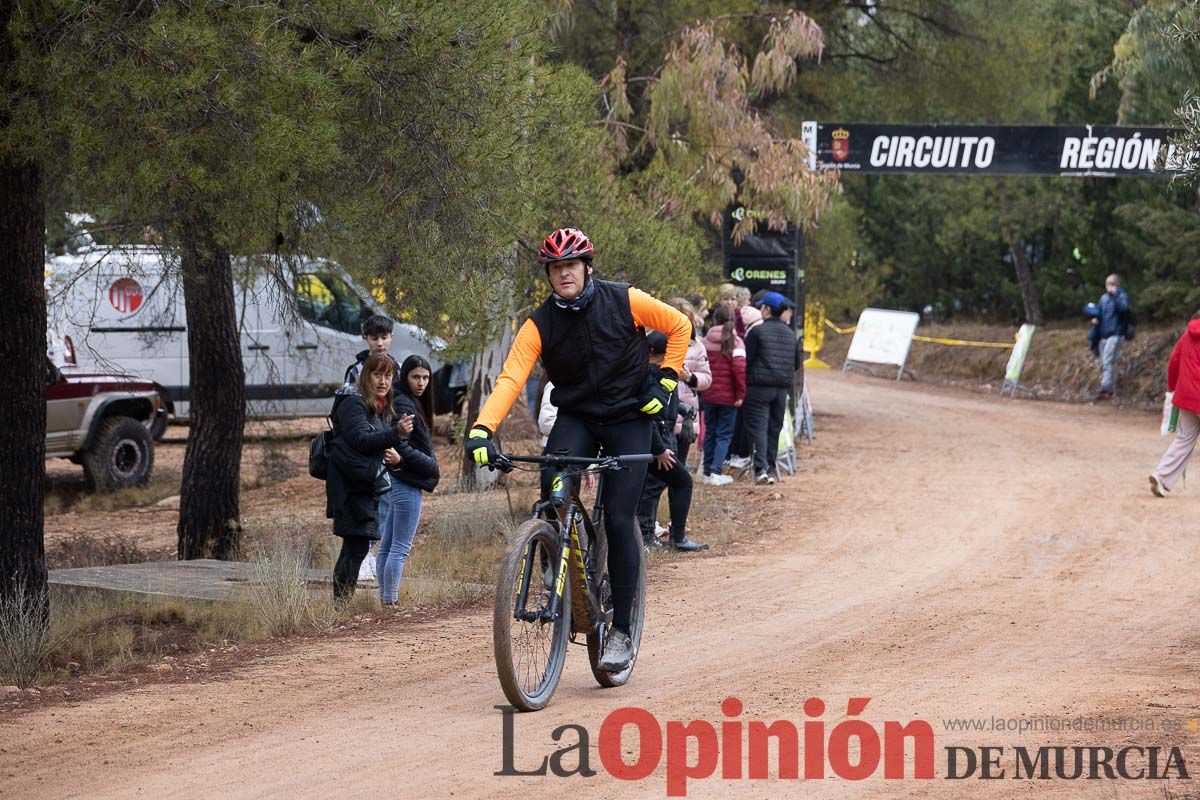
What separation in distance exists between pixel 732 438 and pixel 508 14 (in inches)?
335

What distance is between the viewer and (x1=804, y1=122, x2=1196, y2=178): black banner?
20.9 meters

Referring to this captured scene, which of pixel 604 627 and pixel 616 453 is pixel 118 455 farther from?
pixel 616 453

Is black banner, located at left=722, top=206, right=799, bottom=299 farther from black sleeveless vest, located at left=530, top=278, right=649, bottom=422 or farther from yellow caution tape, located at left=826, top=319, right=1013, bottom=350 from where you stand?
yellow caution tape, located at left=826, top=319, right=1013, bottom=350

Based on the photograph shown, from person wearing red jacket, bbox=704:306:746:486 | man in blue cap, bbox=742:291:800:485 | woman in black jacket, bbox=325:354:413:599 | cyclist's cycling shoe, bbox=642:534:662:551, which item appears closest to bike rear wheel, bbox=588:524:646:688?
woman in black jacket, bbox=325:354:413:599

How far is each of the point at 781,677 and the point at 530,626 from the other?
1.53 meters

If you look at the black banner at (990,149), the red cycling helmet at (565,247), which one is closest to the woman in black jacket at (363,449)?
the red cycling helmet at (565,247)

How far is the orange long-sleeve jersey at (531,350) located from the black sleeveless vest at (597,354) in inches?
2.0

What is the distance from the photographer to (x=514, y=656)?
6883 millimetres

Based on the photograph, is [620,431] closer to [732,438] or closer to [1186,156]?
[1186,156]

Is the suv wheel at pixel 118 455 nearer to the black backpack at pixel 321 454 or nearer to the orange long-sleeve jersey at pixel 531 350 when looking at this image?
the black backpack at pixel 321 454

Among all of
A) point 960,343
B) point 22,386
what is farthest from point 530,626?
point 960,343

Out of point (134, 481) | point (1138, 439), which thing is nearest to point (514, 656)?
point (134, 481)

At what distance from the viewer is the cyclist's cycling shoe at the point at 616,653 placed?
7.45 metres

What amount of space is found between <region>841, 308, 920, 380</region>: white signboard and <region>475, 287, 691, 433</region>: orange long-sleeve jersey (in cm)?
2689
